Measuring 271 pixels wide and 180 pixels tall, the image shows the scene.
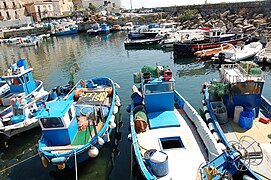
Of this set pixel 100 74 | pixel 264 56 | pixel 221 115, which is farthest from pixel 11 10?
pixel 221 115

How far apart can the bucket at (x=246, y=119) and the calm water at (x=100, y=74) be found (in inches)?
233

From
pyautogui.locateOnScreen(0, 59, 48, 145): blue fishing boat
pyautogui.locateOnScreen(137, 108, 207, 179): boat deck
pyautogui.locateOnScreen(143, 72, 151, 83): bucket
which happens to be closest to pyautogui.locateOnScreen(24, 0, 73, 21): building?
pyautogui.locateOnScreen(0, 59, 48, 145): blue fishing boat

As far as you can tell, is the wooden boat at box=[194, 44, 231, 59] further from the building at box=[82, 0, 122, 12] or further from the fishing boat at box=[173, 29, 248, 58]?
the building at box=[82, 0, 122, 12]

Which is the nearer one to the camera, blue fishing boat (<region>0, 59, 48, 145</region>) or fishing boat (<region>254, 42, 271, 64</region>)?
blue fishing boat (<region>0, 59, 48, 145</region>)

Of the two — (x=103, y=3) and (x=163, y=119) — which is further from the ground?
(x=103, y=3)

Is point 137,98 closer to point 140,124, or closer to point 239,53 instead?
point 140,124

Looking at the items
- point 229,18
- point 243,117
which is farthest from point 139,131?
point 229,18

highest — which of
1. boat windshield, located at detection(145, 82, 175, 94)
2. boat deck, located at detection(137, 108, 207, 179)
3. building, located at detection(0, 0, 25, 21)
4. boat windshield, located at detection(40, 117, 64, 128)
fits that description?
building, located at detection(0, 0, 25, 21)

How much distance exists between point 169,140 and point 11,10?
91879 millimetres

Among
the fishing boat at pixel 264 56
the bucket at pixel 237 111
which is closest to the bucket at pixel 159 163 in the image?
the bucket at pixel 237 111

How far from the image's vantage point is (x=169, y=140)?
10.9 meters

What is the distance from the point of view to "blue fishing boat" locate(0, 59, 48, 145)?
1457 cm

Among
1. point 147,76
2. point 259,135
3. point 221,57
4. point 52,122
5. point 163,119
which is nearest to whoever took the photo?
point 259,135

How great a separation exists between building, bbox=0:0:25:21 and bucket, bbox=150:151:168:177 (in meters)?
90.6
